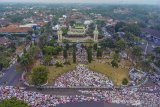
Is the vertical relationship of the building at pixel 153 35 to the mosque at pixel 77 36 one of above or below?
below

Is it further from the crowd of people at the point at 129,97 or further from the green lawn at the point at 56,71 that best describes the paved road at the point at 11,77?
the crowd of people at the point at 129,97

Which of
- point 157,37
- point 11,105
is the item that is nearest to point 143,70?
point 11,105

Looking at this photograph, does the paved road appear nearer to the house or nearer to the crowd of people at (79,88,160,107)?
the crowd of people at (79,88,160,107)

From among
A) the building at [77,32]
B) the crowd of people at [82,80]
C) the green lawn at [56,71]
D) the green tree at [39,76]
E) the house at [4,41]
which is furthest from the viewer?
the building at [77,32]

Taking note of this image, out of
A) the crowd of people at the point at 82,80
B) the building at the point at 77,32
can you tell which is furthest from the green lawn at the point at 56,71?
the building at the point at 77,32

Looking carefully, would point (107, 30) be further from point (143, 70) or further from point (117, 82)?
point (117, 82)
